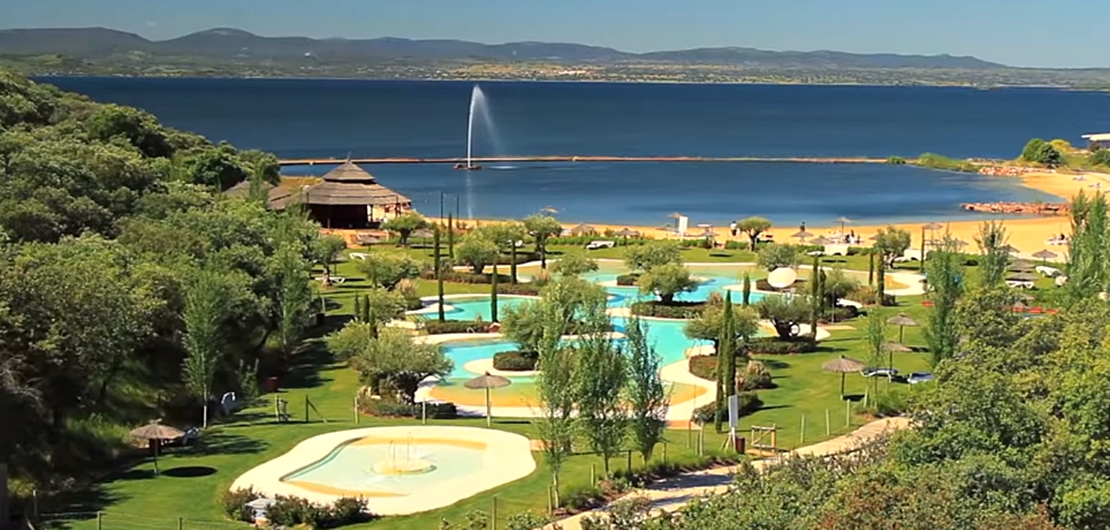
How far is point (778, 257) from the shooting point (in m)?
49.1

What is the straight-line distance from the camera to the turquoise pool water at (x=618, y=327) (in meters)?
37.3

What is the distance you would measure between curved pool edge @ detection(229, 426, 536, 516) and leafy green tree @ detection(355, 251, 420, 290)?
1751 cm

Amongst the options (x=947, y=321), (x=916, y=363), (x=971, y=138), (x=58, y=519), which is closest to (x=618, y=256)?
(x=916, y=363)

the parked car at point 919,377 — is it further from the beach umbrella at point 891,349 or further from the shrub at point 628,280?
the shrub at point 628,280

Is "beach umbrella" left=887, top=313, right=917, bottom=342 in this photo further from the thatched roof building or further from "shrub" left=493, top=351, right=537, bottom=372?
the thatched roof building

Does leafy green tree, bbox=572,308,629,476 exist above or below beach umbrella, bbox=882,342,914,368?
above

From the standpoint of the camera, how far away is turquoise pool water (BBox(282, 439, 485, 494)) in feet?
77.2

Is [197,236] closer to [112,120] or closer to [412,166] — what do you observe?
[112,120]

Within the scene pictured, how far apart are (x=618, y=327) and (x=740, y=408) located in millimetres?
11240

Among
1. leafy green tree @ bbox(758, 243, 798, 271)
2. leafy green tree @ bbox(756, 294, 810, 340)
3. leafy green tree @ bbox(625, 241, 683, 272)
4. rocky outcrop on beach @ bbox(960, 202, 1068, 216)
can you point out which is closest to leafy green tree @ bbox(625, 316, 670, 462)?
leafy green tree @ bbox(756, 294, 810, 340)

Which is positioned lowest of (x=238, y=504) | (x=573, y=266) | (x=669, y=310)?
(x=669, y=310)

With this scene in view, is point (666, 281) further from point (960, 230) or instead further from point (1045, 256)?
point (960, 230)

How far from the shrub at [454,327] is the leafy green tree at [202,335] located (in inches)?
448

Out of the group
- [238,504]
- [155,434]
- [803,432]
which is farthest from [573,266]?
[238,504]
